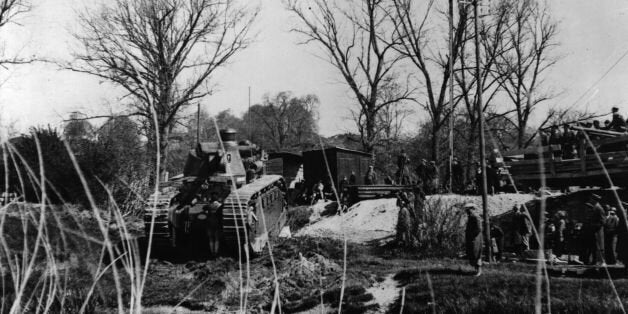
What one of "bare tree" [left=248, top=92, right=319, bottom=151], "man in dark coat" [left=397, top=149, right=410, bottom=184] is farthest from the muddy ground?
"bare tree" [left=248, top=92, right=319, bottom=151]

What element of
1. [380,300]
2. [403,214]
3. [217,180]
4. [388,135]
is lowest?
[380,300]

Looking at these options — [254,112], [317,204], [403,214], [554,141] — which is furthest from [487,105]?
[254,112]

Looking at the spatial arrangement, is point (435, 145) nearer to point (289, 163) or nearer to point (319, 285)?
point (289, 163)

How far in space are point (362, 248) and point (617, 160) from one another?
7.32m

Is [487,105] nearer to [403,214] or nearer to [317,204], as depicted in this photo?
[317,204]

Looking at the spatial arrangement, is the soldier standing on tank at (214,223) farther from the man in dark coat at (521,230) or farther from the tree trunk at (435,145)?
the tree trunk at (435,145)

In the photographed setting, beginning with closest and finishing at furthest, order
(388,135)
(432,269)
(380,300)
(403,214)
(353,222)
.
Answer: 1. (380,300)
2. (432,269)
3. (403,214)
4. (353,222)
5. (388,135)

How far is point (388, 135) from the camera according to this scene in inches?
2039

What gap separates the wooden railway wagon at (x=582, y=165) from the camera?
535 inches

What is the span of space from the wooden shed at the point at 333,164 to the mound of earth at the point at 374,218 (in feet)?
18.6

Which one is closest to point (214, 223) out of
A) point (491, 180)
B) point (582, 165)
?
point (582, 165)

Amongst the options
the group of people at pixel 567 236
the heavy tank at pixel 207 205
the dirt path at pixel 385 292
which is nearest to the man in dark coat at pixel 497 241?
the group of people at pixel 567 236

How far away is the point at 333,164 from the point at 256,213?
13.9 m

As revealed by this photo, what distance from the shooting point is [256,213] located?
44.5 feet
